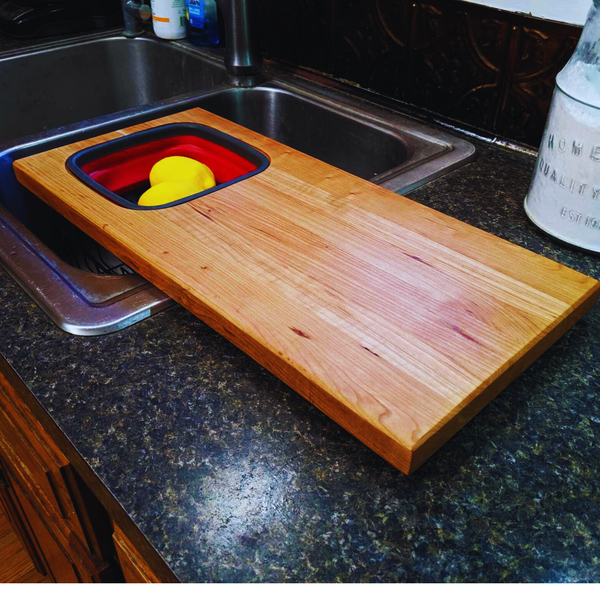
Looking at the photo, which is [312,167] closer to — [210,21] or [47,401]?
[47,401]

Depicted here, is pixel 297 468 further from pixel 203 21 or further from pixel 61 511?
pixel 203 21

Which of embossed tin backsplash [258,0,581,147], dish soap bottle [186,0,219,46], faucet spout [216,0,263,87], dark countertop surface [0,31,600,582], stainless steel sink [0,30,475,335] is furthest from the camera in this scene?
dish soap bottle [186,0,219,46]

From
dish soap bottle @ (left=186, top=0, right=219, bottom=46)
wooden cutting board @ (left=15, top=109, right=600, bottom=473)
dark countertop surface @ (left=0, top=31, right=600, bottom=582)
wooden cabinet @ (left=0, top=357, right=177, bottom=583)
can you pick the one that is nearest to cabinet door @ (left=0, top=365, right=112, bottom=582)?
wooden cabinet @ (left=0, top=357, right=177, bottom=583)

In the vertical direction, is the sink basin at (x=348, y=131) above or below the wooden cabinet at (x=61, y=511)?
above

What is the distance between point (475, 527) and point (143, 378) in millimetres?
305

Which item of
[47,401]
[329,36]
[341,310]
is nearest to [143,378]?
[47,401]

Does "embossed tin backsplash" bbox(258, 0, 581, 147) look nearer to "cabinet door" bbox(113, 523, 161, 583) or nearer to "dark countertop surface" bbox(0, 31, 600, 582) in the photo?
"dark countertop surface" bbox(0, 31, 600, 582)

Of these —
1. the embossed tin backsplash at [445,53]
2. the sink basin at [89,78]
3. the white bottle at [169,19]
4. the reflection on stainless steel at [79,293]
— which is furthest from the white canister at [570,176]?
the white bottle at [169,19]

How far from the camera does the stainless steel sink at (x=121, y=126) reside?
64cm

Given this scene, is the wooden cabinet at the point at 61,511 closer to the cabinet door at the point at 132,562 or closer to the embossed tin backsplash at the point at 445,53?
the cabinet door at the point at 132,562

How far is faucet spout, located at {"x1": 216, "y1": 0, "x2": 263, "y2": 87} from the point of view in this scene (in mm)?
1056

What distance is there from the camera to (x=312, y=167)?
78cm

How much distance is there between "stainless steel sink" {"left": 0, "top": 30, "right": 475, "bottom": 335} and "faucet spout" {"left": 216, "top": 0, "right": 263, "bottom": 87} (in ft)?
0.11

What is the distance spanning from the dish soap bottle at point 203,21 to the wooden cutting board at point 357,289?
2.16 ft
